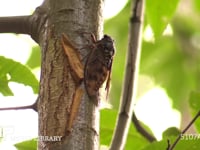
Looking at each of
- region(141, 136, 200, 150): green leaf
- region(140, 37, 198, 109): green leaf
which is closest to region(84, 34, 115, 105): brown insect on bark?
region(141, 136, 200, 150): green leaf

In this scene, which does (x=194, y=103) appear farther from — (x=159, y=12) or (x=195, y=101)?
(x=159, y=12)

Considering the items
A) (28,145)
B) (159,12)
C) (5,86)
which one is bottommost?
(28,145)

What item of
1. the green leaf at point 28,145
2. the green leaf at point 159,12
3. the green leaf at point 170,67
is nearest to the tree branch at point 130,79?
the green leaf at point 159,12

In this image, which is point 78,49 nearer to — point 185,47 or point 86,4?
point 86,4

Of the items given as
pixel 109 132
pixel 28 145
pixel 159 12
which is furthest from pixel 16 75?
pixel 159 12

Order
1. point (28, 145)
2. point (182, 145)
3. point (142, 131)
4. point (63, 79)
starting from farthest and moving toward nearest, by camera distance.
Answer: point (142, 131) < point (28, 145) < point (182, 145) < point (63, 79)

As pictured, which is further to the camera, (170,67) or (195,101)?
(170,67)
